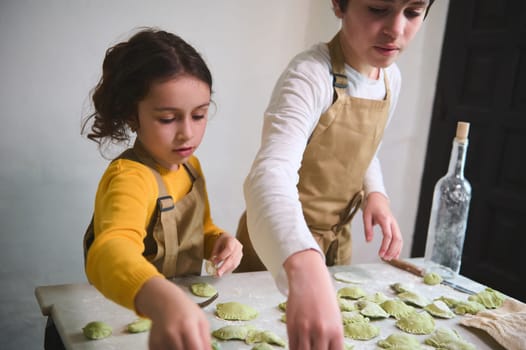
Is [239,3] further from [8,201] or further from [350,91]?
[8,201]

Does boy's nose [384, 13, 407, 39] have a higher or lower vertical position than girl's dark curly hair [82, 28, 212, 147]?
higher

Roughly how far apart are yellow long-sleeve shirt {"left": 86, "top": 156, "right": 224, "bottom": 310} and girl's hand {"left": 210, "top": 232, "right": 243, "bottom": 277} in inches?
2.8

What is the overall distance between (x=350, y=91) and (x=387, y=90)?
0.45ft

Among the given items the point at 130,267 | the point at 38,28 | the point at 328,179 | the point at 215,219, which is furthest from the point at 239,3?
the point at 130,267

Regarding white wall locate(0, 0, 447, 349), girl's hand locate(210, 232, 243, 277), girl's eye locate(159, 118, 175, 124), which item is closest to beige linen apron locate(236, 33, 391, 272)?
girl's hand locate(210, 232, 243, 277)

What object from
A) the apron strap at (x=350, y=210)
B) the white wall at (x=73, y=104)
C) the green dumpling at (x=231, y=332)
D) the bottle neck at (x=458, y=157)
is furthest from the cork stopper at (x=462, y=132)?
the white wall at (x=73, y=104)

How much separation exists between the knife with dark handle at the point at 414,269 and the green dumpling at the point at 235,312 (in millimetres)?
508

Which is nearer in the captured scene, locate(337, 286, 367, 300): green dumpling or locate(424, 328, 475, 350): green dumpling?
locate(424, 328, 475, 350): green dumpling

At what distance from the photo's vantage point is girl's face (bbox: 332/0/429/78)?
979 mm

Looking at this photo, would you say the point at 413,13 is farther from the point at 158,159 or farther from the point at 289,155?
the point at 158,159

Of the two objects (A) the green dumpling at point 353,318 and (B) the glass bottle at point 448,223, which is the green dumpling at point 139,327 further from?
(B) the glass bottle at point 448,223

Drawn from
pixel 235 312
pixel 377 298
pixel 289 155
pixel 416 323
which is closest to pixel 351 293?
pixel 377 298

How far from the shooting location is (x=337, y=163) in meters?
1.26

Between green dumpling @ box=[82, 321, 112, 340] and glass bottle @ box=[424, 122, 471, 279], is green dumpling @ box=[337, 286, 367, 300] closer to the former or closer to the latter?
glass bottle @ box=[424, 122, 471, 279]
